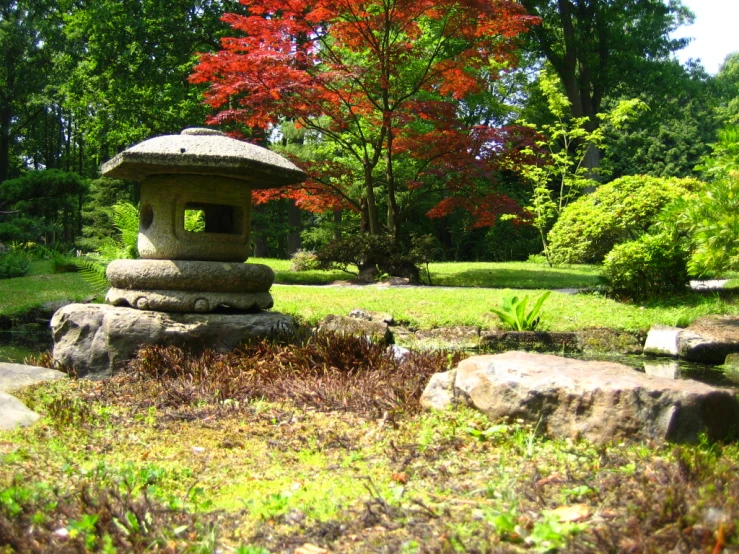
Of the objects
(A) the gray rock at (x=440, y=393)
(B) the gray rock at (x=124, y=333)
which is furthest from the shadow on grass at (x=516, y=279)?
(A) the gray rock at (x=440, y=393)

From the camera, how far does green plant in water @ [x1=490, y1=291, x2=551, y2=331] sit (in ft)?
27.1

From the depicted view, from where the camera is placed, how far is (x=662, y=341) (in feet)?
25.5

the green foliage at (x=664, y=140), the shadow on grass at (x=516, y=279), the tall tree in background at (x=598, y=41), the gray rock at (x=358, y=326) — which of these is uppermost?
the tall tree in background at (x=598, y=41)

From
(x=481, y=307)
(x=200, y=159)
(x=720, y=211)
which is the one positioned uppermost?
(x=200, y=159)

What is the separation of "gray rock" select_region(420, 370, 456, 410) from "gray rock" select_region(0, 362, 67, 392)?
10.2 ft

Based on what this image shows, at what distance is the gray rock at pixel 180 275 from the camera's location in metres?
5.97

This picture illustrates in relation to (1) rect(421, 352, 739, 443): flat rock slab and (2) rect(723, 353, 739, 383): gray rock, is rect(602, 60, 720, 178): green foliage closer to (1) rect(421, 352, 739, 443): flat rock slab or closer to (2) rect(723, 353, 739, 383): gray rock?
(2) rect(723, 353, 739, 383): gray rock

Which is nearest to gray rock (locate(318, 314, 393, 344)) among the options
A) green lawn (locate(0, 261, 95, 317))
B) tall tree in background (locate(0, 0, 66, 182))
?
green lawn (locate(0, 261, 95, 317))

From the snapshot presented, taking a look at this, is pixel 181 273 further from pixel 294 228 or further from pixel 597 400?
pixel 294 228

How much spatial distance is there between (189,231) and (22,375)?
1900 millimetres

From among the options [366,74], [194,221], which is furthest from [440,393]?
[366,74]

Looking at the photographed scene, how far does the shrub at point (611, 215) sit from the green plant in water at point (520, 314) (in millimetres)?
7445

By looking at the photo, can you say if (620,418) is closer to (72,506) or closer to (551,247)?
(72,506)

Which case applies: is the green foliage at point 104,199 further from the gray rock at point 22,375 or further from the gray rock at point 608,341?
the gray rock at point 608,341
